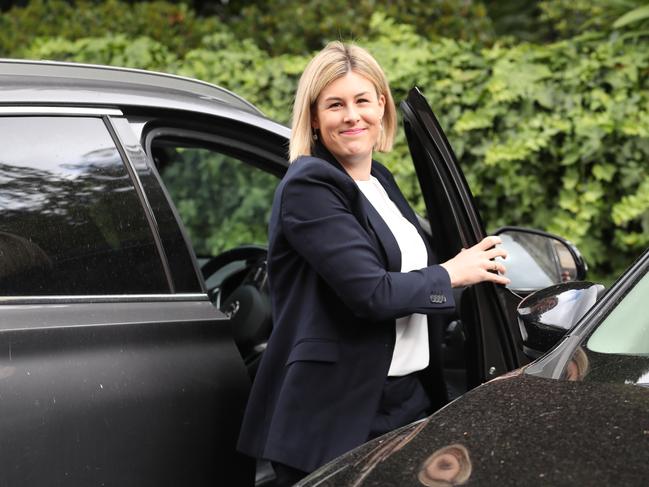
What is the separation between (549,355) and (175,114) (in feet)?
4.26

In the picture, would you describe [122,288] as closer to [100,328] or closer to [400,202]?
[100,328]

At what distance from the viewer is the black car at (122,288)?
253cm

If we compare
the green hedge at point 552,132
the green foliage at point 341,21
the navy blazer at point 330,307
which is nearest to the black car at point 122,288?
the navy blazer at point 330,307

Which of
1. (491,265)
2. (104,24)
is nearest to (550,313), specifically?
(491,265)

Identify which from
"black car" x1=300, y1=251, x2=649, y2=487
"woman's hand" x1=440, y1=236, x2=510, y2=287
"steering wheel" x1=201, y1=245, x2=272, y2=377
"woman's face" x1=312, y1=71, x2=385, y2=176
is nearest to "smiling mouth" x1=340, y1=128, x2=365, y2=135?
"woman's face" x1=312, y1=71, x2=385, y2=176

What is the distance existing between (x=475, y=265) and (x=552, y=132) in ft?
9.67

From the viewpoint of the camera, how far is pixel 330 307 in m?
2.72

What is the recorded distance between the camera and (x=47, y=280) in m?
2.62

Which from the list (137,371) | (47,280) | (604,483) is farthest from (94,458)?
(604,483)

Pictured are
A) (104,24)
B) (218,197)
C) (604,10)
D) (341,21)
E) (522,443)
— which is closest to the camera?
(522,443)

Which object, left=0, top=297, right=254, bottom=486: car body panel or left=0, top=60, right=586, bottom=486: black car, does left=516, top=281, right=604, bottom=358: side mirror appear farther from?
left=0, top=297, right=254, bottom=486: car body panel

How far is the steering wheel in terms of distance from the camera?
150 inches

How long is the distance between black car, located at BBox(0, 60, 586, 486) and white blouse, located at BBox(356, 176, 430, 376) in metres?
0.14

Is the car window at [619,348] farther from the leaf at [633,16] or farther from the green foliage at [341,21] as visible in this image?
the green foliage at [341,21]
